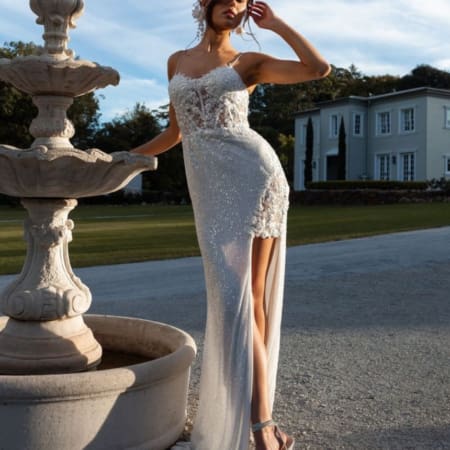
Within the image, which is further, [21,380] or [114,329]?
[114,329]

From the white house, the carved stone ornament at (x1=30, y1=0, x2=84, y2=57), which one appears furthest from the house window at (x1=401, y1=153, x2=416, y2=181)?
the carved stone ornament at (x1=30, y1=0, x2=84, y2=57)

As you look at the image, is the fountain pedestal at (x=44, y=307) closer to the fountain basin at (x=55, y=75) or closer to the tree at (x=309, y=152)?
the fountain basin at (x=55, y=75)

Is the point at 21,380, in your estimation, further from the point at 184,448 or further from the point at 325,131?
the point at 325,131

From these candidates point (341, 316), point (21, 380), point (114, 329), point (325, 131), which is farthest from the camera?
point (325, 131)

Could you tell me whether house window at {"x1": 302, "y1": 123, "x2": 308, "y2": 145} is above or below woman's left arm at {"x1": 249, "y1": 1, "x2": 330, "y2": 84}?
above

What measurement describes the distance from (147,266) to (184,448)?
267 inches

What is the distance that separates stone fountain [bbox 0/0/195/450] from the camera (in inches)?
110

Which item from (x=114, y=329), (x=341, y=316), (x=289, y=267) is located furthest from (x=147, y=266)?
(x=114, y=329)

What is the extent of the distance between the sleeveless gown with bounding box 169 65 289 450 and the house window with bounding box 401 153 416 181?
3761 cm

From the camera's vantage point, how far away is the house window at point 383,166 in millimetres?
40784

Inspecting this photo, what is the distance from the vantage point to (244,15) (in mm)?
3018

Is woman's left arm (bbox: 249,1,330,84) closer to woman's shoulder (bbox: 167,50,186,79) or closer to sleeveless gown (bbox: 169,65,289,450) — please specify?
sleeveless gown (bbox: 169,65,289,450)

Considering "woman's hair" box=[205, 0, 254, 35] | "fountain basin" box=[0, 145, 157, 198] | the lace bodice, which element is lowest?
"fountain basin" box=[0, 145, 157, 198]

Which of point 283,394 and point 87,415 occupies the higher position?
point 87,415
